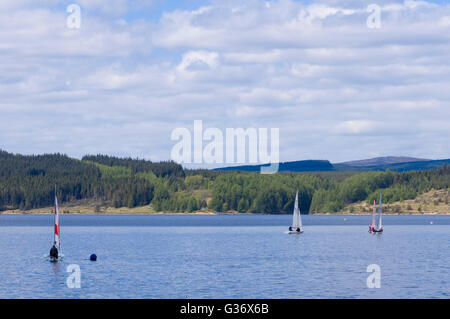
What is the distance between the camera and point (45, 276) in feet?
309

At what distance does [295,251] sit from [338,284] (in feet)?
176

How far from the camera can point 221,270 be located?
101438 mm

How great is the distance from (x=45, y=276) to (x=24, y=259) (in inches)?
1070
